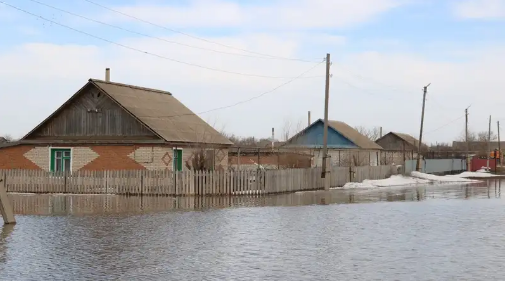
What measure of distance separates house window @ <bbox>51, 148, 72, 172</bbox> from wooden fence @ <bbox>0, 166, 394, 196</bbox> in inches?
225

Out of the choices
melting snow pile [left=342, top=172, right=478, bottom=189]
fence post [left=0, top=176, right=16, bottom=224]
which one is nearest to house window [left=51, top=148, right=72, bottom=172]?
melting snow pile [left=342, top=172, right=478, bottom=189]

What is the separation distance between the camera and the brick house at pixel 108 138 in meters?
38.6

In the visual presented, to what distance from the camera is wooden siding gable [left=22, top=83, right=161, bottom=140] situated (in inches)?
1545

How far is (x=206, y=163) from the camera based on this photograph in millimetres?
35656

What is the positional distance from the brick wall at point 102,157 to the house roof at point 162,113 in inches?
42.7

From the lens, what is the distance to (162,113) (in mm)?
42781

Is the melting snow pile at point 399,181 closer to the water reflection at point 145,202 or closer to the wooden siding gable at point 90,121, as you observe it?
the water reflection at point 145,202

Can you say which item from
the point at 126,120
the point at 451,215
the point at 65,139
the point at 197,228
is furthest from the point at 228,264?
the point at 65,139

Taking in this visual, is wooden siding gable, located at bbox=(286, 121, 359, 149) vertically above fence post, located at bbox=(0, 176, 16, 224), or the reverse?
wooden siding gable, located at bbox=(286, 121, 359, 149)

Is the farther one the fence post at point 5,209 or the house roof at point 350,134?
the house roof at point 350,134

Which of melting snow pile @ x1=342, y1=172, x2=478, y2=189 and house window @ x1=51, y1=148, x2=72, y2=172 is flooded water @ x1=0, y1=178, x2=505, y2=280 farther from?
melting snow pile @ x1=342, y1=172, x2=478, y2=189

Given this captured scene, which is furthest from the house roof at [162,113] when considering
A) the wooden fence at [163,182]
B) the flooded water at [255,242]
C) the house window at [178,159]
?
the flooded water at [255,242]

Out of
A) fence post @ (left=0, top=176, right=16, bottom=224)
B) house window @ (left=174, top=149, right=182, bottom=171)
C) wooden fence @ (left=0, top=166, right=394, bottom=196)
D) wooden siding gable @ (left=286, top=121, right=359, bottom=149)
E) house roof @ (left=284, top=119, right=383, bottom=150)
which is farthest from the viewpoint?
wooden siding gable @ (left=286, top=121, right=359, bottom=149)

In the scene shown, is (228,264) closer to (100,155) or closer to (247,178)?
A: (247,178)
